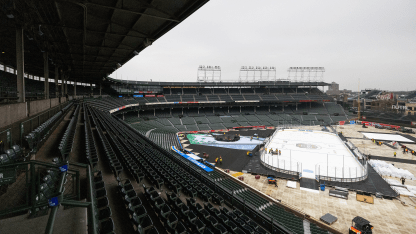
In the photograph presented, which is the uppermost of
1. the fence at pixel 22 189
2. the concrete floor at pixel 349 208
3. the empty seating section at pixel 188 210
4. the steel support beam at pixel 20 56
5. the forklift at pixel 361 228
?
the steel support beam at pixel 20 56

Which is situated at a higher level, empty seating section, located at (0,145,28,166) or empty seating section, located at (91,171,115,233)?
empty seating section, located at (0,145,28,166)

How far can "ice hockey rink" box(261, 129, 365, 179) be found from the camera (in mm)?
22459

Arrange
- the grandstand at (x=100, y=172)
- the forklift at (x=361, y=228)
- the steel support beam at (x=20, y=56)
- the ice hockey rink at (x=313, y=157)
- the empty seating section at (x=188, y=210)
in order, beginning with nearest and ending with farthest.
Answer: the grandstand at (x=100, y=172) → the empty seating section at (x=188, y=210) → the steel support beam at (x=20, y=56) → the forklift at (x=361, y=228) → the ice hockey rink at (x=313, y=157)

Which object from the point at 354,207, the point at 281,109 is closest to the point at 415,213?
the point at 354,207

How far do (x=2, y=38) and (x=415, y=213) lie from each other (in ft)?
117

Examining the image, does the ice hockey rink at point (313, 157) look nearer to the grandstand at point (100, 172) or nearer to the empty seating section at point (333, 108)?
the grandstand at point (100, 172)

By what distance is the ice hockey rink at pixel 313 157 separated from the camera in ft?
73.7

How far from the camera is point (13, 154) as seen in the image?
6.28 m

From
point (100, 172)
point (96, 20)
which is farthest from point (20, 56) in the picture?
point (100, 172)

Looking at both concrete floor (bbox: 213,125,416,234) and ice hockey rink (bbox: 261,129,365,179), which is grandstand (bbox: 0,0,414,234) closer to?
concrete floor (bbox: 213,125,416,234)

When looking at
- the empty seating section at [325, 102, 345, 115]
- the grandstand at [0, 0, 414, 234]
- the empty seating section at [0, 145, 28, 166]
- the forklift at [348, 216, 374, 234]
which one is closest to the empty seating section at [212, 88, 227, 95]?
the empty seating section at [325, 102, 345, 115]

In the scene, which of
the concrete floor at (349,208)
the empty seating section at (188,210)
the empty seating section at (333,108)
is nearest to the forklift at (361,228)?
the concrete floor at (349,208)

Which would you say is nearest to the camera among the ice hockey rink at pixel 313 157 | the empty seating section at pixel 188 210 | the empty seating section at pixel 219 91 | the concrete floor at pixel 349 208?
the empty seating section at pixel 188 210

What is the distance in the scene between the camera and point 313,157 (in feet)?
90.1
